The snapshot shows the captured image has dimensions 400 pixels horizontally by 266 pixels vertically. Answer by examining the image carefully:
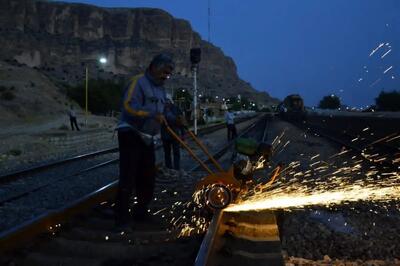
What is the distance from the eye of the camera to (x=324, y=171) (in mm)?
12289

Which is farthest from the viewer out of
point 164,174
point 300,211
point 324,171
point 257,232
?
point 324,171

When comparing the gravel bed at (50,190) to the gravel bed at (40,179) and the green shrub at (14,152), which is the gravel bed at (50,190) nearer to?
the gravel bed at (40,179)

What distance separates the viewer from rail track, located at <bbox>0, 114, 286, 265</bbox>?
4.43 m

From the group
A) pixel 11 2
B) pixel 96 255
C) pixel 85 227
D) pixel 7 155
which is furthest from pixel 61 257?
pixel 11 2

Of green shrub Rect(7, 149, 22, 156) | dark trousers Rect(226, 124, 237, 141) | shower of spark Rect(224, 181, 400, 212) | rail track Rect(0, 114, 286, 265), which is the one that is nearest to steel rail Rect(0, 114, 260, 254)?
rail track Rect(0, 114, 286, 265)

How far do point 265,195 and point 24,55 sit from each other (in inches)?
5370

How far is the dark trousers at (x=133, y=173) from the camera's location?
534 centimetres

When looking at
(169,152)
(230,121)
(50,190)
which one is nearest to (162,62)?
(50,190)

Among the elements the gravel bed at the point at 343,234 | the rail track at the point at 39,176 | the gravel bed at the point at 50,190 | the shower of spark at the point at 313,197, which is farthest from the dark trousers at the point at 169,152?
the gravel bed at the point at 343,234

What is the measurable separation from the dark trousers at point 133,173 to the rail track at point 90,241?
0.74 ft

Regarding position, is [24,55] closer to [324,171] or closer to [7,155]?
[7,155]

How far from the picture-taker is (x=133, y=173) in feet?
17.8

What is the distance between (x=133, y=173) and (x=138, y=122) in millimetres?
555

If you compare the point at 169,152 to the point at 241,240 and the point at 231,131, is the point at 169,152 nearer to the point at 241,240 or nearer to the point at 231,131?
the point at 241,240
